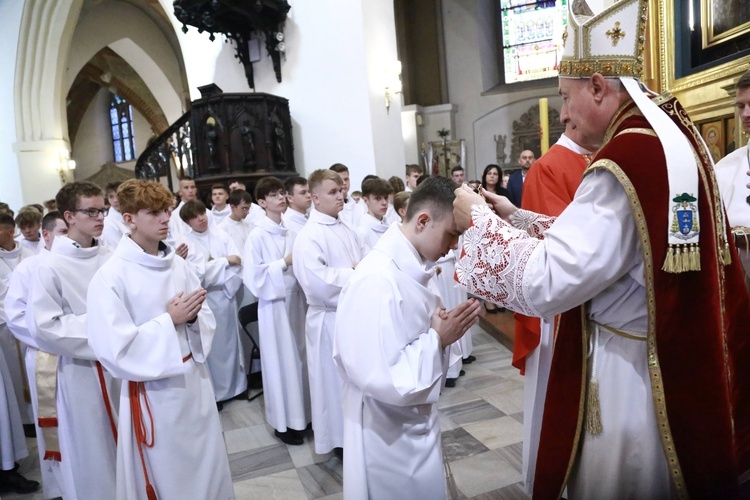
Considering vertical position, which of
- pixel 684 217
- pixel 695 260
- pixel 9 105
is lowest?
pixel 695 260

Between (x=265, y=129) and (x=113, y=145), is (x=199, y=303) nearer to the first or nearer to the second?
(x=265, y=129)

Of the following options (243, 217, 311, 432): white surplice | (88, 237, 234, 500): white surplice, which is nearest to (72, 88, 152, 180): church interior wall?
(243, 217, 311, 432): white surplice

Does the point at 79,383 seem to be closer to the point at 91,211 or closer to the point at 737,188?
the point at 91,211

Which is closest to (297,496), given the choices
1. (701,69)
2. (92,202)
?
(92,202)

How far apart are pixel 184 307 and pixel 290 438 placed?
193 cm

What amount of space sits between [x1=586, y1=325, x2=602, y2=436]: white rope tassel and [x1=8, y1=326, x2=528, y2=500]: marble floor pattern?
5.35ft

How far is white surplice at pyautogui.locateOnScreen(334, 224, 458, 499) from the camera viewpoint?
173cm

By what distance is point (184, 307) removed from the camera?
247cm

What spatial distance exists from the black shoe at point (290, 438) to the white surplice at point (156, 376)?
1351mm

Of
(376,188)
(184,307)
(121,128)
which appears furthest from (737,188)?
(121,128)

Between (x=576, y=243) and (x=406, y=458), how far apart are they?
0.96m

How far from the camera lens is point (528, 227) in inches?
82.0

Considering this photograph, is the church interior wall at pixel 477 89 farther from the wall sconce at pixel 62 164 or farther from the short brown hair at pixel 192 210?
the short brown hair at pixel 192 210

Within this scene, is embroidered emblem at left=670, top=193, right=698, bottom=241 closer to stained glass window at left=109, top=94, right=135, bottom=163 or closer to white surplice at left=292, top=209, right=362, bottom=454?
white surplice at left=292, top=209, right=362, bottom=454
